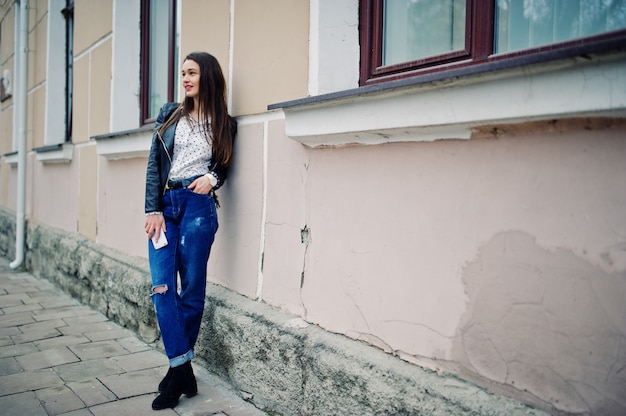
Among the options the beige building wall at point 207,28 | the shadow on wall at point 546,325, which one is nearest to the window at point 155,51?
the beige building wall at point 207,28

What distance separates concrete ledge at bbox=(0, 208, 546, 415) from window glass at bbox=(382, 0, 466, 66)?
128 cm

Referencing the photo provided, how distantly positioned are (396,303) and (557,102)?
38.3 inches

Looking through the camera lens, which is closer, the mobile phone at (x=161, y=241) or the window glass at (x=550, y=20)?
the window glass at (x=550, y=20)

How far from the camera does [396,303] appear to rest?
2.07 metres

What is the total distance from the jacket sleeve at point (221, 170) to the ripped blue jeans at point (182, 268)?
0.12 metres

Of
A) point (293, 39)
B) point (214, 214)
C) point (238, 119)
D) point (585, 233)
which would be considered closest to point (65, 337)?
point (214, 214)

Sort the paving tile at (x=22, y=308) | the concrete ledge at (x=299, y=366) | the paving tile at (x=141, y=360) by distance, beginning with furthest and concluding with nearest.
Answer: the paving tile at (x=22, y=308) → the paving tile at (x=141, y=360) → the concrete ledge at (x=299, y=366)

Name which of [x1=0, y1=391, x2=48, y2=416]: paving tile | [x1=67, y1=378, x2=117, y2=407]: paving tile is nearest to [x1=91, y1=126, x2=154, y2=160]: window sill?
[x1=67, y1=378, x2=117, y2=407]: paving tile

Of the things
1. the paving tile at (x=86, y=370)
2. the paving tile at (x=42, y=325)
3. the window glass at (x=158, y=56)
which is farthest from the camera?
the window glass at (x=158, y=56)

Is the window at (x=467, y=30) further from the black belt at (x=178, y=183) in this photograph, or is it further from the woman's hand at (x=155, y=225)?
the woman's hand at (x=155, y=225)

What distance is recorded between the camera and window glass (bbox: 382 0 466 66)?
82.8 inches

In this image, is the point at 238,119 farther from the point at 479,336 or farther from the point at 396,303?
the point at 479,336

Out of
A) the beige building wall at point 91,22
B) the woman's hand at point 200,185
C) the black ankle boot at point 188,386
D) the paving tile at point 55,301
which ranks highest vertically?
the beige building wall at point 91,22

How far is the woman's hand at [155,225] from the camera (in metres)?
2.71
